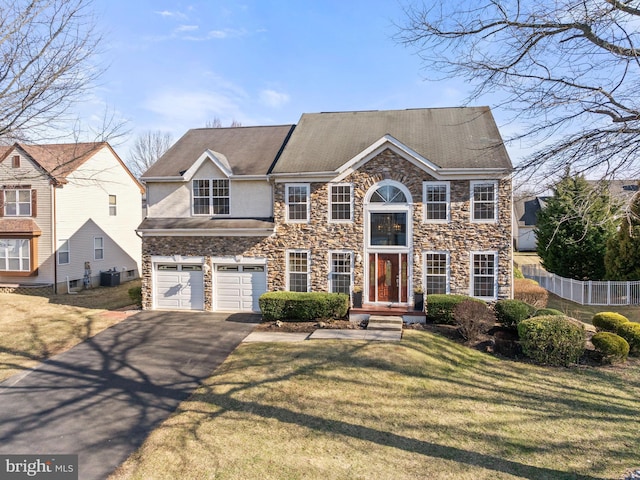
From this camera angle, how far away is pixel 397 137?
58.7 ft

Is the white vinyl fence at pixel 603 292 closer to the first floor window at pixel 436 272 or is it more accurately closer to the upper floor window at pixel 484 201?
the upper floor window at pixel 484 201

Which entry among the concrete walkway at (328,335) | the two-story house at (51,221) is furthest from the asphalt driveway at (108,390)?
the two-story house at (51,221)

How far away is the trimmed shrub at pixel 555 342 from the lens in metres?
11.4

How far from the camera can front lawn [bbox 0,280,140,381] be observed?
11719 millimetres

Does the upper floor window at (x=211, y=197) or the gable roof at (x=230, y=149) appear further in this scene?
the gable roof at (x=230, y=149)

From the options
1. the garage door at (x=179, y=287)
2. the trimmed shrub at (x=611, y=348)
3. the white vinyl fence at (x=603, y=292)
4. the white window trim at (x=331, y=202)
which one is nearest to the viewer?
the trimmed shrub at (x=611, y=348)

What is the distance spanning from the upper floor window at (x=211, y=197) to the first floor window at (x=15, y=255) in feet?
37.9

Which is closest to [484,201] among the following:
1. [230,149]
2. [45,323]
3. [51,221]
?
[230,149]

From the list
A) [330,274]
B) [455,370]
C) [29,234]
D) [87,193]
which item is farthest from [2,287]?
[455,370]

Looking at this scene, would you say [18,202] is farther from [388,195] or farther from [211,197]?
[388,195]

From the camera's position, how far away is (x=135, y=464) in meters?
6.41

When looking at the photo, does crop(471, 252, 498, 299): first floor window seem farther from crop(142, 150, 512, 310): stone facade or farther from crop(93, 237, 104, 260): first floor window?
crop(93, 237, 104, 260): first floor window

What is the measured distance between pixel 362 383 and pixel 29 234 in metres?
21.1

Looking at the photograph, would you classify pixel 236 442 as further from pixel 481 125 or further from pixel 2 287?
pixel 2 287
